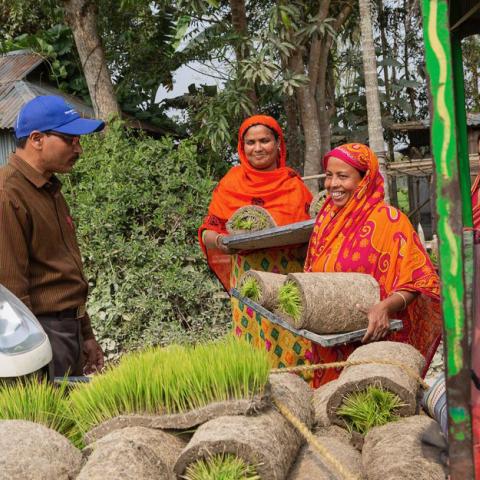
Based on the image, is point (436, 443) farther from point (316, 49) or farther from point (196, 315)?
point (316, 49)

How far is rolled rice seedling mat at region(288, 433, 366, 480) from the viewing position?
1.90m

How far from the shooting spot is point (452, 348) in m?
1.40

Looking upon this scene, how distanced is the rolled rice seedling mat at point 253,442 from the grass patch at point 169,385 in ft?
0.34

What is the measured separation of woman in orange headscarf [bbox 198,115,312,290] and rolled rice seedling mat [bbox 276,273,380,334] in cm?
140

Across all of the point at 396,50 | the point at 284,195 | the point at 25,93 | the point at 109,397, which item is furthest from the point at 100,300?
the point at 396,50

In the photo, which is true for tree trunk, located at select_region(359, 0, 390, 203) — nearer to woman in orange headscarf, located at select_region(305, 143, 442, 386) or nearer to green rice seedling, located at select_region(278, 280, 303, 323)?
woman in orange headscarf, located at select_region(305, 143, 442, 386)

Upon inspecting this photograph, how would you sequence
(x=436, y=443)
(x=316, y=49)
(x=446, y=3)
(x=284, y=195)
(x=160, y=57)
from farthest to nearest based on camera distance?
1. (x=160, y=57)
2. (x=316, y=49)
3. (x=284, y=195)
4. (x=436, y=443)
5. (x=446, y=3)

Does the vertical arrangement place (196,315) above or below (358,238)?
below

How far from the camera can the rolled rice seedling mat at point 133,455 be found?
162 cm

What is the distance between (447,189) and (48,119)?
6.93ft

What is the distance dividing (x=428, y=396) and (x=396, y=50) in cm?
1845

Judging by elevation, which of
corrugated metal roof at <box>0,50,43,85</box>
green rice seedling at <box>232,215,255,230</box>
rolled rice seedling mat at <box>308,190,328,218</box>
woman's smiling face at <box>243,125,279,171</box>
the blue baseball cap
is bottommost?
green rice seedling at <box>232,215,255,230</box>

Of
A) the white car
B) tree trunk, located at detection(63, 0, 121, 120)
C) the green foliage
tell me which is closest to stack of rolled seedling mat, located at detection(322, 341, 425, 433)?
the white car

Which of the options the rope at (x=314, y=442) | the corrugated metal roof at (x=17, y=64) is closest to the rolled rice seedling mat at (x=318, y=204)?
the rope at (x=314, y=442)
